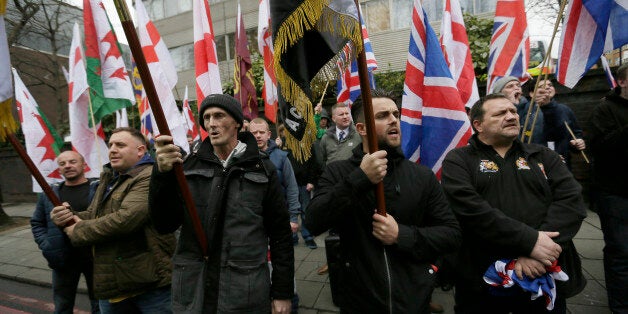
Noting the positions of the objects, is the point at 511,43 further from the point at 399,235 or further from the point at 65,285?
the point at 65,285

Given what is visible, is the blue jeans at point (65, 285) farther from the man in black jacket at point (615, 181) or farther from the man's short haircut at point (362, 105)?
the man in black jacket at point (615, 181)

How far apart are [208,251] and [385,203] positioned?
1.08m

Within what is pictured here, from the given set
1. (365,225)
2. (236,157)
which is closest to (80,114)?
(236,157)

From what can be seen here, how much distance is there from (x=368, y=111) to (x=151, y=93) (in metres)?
1.02

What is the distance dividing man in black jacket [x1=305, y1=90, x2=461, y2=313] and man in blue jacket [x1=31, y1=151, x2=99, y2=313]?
2.56 metres

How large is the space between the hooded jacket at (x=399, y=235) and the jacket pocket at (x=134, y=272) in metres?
1.41

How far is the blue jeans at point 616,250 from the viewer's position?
2623mm

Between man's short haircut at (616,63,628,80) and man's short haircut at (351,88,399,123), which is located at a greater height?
man's short haircut at (616,63,628,80)

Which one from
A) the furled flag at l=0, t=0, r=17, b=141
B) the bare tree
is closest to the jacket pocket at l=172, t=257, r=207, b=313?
the furled flag at l=0, t=0, r=17, b=141

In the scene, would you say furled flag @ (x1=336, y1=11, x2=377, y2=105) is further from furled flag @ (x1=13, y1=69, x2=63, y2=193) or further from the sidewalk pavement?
furled flag @ (x1=13, y1=69, x2=63, y2=193)

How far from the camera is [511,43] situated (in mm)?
3615

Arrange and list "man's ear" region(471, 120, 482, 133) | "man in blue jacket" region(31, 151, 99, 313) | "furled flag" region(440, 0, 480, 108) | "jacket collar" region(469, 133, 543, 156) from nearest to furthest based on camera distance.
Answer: "jacket collar" region(469, 133, 543, 156) → "man's ear" region(471, 120, 482, 133) → "man in blue jacket" region(31, 151, 99, 313) → "furled flag" region(440, 0, 480, 108)

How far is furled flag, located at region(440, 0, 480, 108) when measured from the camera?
380cm

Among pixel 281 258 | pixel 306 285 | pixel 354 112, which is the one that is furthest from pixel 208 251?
pixel 306 285
